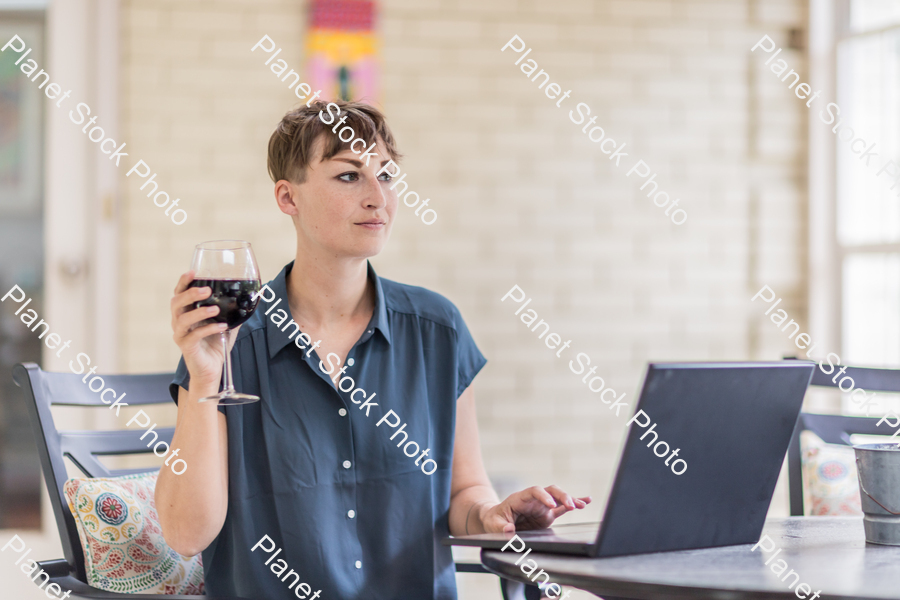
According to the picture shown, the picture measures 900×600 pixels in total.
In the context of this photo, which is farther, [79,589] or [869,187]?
[869,187]

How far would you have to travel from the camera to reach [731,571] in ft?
3.60

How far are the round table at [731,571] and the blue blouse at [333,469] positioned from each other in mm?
401

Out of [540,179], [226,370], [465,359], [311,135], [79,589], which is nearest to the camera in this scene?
[226,370]

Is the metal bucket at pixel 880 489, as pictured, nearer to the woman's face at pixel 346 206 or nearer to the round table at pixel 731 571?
the round table at pixel 731 571

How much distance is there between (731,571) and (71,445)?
135 centimetres

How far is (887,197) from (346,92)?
7.33 feet

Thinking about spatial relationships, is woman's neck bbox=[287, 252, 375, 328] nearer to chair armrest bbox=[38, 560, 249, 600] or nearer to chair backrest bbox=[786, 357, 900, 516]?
chair armrest bbox=[38, 560, 249, 600]

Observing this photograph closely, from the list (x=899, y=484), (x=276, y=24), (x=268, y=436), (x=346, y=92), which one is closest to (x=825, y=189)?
(x=346, y=92)

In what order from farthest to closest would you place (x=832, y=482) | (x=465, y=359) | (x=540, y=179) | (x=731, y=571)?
(x=540, y=179)
(x=832, y=482)
(x=465, y=359)
(x=731, y=571)

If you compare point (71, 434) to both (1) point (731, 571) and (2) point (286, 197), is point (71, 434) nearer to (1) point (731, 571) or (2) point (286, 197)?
(2) point (286, 197)

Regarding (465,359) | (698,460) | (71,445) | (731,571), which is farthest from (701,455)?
(71,445)

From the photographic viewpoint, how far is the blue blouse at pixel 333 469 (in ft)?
5.12

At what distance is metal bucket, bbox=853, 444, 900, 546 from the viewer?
128 centimetres

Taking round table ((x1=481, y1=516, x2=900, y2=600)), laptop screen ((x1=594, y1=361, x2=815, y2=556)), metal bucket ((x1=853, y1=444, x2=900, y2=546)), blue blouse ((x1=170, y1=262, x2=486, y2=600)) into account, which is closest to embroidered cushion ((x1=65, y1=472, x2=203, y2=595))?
blue blouse ((x1=170, y1=262, x2=486, y2=600))
